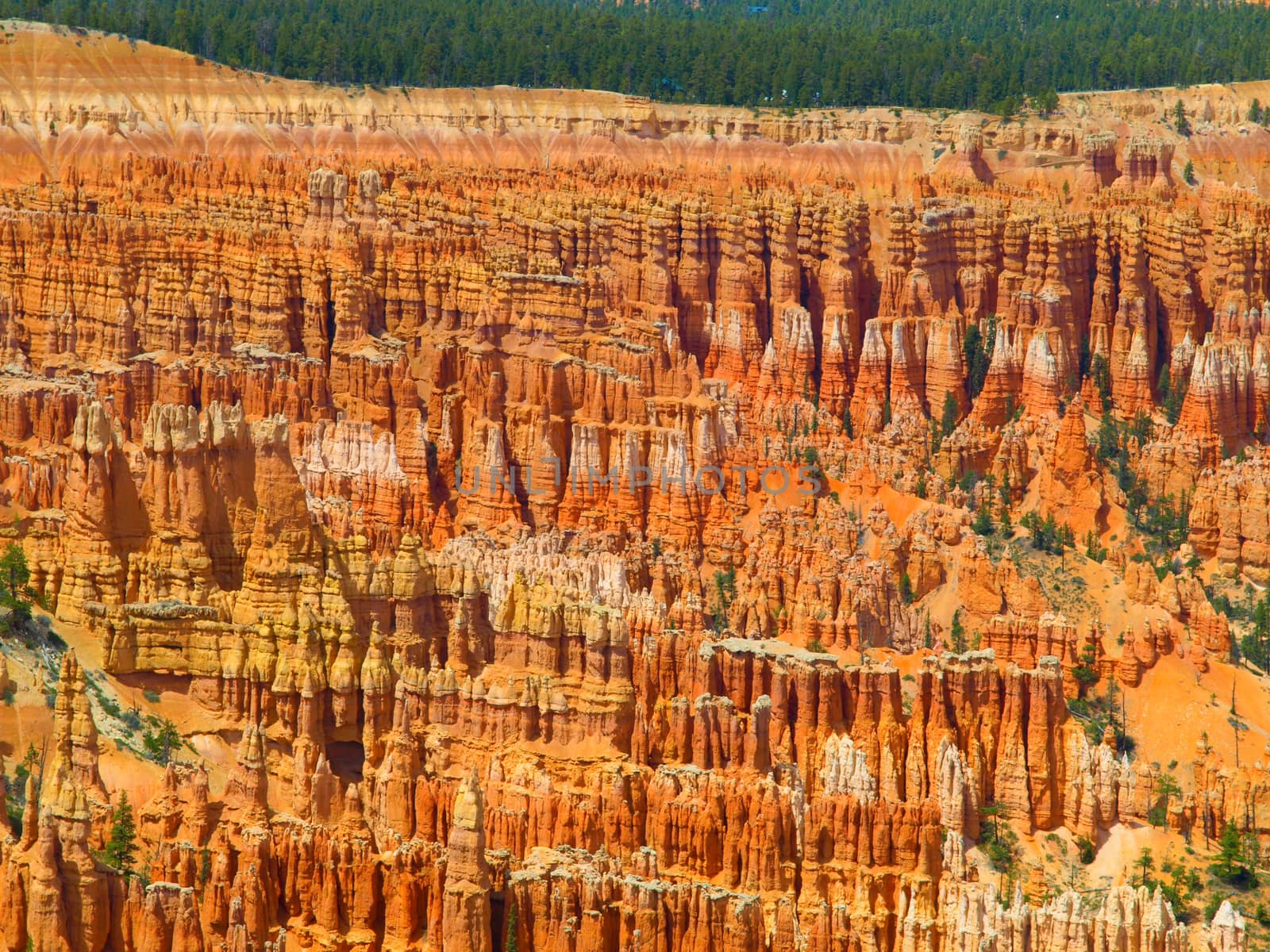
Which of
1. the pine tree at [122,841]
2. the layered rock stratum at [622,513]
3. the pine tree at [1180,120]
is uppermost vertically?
the pine tree at [1180,120]

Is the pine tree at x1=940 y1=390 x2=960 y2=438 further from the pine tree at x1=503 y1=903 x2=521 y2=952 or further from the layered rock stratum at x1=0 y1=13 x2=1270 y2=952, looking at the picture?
the pine tree at x1=503 y1=903 x2=521 y2=952

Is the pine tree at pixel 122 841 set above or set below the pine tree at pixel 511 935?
above

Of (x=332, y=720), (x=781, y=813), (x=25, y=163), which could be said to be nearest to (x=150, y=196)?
(x=25, y=163)

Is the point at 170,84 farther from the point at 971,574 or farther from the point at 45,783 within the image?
the point at 45,783

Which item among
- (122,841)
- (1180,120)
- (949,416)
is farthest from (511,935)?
(1180,120)

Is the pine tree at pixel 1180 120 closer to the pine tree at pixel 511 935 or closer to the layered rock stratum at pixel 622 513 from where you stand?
the layered rock stratum at pixel 622 513

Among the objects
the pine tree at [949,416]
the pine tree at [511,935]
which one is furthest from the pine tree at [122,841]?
the pine tree at [949,416]
